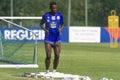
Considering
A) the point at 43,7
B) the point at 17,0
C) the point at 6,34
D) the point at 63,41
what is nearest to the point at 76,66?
the point at 6,34

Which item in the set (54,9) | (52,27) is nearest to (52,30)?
(52,27)

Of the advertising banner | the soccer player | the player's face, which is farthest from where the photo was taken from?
the advertising banner

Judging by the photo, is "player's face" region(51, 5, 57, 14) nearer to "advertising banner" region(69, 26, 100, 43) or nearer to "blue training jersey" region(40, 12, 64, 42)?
"blue training jersey" region(40, 12, 64, 42)

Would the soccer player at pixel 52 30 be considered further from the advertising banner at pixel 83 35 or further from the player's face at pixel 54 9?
the advertising banner at pixel 83 35

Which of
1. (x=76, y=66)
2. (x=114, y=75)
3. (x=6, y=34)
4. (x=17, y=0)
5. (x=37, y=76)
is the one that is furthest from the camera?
(x=17, y=0)

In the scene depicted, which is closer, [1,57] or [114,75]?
[114,75]

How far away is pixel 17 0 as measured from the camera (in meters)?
68.4

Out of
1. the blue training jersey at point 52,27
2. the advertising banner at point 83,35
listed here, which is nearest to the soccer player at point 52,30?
the blue training jersey at point 52,27

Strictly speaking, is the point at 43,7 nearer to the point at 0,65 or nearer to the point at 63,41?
the point at 63,41

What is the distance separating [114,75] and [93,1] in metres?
60.8

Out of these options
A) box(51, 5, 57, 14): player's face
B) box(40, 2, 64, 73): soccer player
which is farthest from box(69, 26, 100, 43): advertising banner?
box(51, 5, 57, 14): player's face

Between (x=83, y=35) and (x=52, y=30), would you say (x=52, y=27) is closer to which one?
(x=52, y=30)

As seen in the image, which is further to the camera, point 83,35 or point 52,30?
point 83,35

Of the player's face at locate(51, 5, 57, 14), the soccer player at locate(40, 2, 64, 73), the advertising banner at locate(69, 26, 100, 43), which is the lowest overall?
the advertising banner at locate(69, 26, 100, 43)
